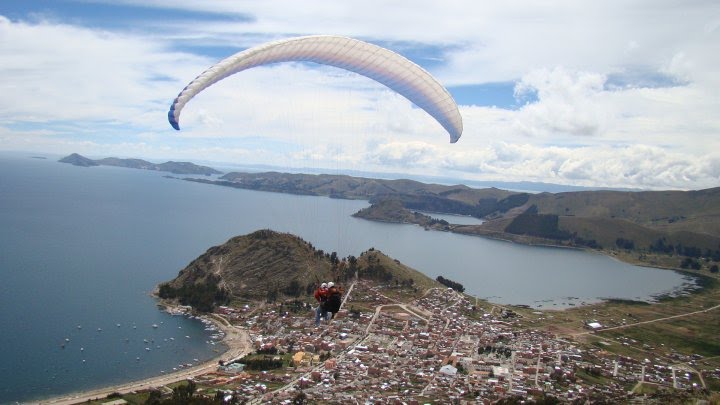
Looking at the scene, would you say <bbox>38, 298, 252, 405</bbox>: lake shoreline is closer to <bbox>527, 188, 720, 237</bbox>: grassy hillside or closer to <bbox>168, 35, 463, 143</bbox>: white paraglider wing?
<bbox>168, 35, 463, 143</bbox>: white paraglider wing

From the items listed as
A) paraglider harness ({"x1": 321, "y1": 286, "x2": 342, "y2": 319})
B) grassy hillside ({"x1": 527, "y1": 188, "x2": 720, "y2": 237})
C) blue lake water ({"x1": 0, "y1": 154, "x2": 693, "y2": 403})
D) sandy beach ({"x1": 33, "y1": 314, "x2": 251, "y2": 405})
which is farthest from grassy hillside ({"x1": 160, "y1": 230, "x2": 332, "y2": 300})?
grassy hillside ({"x1": 527, "y1": 188, "x2": 720, "y2": 237})

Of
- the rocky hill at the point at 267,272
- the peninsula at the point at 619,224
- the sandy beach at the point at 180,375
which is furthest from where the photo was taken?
the peninsula at the point at 619,224

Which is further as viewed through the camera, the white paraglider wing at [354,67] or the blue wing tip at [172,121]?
the blue wing tip at [172,121]

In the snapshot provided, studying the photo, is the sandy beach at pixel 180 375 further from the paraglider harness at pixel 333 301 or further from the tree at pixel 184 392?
the paraglider harness at pixel 333 301

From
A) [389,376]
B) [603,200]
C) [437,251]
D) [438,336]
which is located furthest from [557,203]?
[389,376]

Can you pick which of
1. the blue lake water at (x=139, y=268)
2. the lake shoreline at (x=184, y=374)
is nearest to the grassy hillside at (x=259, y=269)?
the blue lake water at (x=139, y=268)

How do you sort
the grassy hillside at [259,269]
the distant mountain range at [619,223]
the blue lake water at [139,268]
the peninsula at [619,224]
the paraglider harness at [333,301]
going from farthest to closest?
the distant mountain range at [619,223] < the peninsula at [619,224] < the grassy hillside at [259,269] < the blue lake water at [139,268] < the paraglider harness at [333,301]

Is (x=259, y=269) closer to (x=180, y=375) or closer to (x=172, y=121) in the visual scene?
(x=180, y=375)
